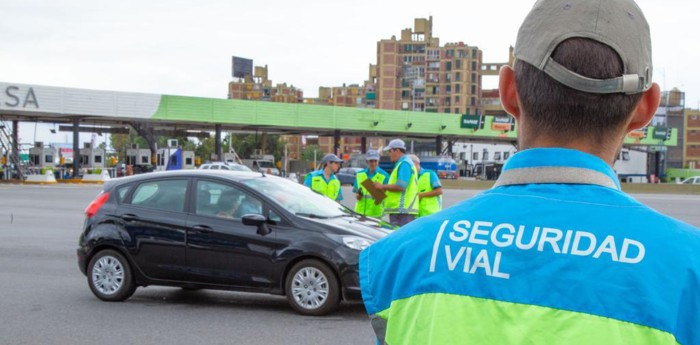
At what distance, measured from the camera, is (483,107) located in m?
158

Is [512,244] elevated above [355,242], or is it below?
above

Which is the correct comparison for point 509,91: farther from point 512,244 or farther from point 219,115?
point 219,115

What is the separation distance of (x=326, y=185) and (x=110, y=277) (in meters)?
5.09

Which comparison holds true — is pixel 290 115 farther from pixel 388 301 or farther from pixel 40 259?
pixel 388 301

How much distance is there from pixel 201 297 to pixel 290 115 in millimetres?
50784

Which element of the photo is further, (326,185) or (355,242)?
(326,185)

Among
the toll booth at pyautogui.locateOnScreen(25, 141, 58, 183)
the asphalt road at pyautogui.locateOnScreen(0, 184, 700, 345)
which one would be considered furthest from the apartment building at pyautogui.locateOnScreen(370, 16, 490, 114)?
the asphalt road at pyautogui.locateOnScreen(0, 184, 700, 345)

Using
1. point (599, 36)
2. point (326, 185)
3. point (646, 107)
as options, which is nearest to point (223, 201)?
point (326, 185)

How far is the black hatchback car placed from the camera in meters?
8.46

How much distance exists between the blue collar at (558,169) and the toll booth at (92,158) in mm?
53897

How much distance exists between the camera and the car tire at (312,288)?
8.38 metres

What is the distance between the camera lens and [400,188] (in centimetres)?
1136

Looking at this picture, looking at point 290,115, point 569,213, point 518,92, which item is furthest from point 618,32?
point 290,115

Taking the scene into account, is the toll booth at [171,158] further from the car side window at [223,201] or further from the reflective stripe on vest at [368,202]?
the car side window at [223,201]
